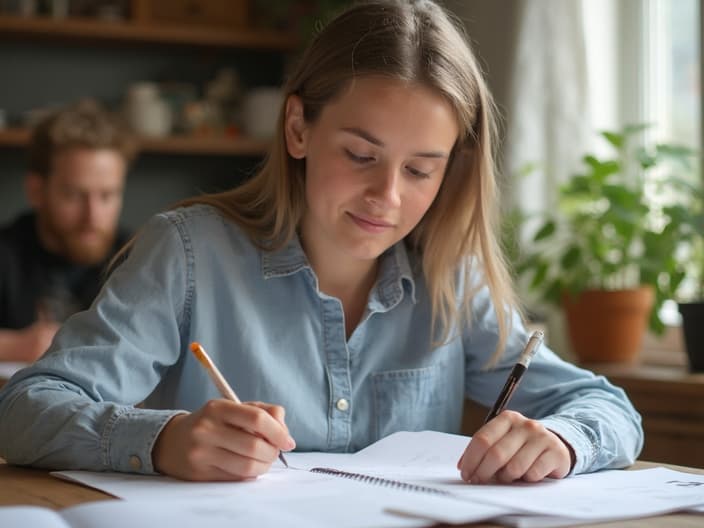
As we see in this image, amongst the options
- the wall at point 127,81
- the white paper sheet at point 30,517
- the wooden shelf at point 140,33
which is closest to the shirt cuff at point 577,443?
the white paper sheet at point 30,517

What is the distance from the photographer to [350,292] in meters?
1.56

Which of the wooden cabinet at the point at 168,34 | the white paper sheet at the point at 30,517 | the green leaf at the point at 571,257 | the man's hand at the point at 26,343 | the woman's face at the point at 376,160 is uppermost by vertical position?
the wooden cabinet at the point at 168,34

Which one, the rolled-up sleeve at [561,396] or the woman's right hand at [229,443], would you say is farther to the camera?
the rolled-up sleeve at [561,396]

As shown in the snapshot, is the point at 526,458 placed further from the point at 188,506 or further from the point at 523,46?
the point at 523,46

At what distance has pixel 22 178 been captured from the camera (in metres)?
3.89

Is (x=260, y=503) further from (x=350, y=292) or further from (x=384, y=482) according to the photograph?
(x=350, y=292)

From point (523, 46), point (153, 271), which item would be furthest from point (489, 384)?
point (523, 46)

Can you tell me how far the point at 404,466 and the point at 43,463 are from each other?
1.30ft

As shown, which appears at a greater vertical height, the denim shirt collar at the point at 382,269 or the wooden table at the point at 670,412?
the denim shirt collar at the point at 382,269

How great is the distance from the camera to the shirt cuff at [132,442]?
111 centimetres

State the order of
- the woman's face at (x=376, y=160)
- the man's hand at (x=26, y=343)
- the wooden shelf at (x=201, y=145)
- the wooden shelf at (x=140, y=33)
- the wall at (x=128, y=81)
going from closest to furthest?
1. the woman's face at (x=376, y=160)
2. the man's hand at (x=26, y=343)
3. the wooden shelf at (x=140, y=33)
4. the wooden shelf at (x=201, y=145)
5. the wall at (x=128, y=81)

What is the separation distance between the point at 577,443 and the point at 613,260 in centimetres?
146

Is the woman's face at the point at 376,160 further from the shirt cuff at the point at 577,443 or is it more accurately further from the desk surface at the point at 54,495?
the desk surface at the point at 54,495

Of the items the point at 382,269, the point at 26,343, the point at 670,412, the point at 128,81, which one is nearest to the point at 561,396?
the point at 382,269
